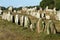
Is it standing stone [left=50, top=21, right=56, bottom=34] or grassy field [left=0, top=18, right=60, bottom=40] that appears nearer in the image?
grassy field [left=0, top=18, right=60, bottom=40]

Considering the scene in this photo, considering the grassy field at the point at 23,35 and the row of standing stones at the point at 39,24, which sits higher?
the row of standing stones at the point at 39,24

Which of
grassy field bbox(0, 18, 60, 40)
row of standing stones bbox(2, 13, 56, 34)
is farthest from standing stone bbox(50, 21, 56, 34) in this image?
grassy field bbox(0, 18, 60, 40)

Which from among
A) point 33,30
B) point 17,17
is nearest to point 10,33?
point 33,30

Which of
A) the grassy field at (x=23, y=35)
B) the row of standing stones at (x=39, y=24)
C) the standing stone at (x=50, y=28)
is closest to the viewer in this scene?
the grassy field at (x=23, y=35)

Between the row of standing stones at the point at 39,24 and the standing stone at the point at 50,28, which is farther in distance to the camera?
the row of standing stones at the point at 39,24

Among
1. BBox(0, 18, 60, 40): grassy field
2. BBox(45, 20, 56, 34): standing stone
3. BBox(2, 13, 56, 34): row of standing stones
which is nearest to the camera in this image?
BBox(0, 18, 60, 40): grassy field

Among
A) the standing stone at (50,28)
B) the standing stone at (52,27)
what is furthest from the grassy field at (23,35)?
the standing stone at (52,27)

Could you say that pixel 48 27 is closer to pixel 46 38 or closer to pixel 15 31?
pixel 46 38

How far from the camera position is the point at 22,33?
23.4 meters

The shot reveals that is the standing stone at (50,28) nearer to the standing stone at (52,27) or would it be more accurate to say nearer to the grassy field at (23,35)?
the standing stone at (52,27)

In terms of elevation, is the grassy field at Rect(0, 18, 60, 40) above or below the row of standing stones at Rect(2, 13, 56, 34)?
below

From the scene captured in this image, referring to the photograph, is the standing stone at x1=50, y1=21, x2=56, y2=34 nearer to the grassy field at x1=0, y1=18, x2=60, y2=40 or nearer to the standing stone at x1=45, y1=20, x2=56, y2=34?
the standing stone at x1=45, y1=20, x2=56, y2=34

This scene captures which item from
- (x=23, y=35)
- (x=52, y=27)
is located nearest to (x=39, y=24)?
(x=52, y=27)

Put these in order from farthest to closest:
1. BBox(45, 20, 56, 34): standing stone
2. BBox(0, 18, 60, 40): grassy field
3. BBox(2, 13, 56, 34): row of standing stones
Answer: BBox(2, 13, 56, 34): row of standing stones
BBox(45, 20, 56, 34): standing stone
BBox(0, 18, 60, 40): grassy field
